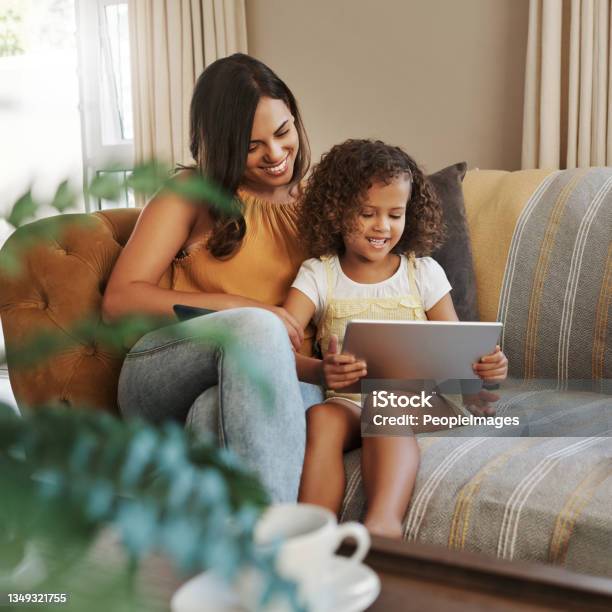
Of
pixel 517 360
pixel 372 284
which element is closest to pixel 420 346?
pixel 372 284

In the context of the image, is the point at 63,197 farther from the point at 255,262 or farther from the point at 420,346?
the point at 255,262

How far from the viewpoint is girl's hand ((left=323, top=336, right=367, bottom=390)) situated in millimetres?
1456

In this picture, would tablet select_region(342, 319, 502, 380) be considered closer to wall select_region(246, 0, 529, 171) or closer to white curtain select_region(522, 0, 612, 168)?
white curtain select_region(522, 0, 612, 168)

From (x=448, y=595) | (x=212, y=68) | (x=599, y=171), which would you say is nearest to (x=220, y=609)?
(x=448, y=595)

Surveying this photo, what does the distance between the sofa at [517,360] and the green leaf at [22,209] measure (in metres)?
0.70

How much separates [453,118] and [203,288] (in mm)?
1615

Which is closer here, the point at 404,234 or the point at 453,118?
the point at 404,234

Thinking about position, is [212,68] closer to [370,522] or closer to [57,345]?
[370,522]

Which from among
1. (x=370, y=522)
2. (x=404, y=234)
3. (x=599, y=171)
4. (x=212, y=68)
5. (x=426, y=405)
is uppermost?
(x=212, y=68)

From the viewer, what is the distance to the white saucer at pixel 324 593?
59 centimetres

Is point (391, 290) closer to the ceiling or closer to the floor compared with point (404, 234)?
closer to the floor

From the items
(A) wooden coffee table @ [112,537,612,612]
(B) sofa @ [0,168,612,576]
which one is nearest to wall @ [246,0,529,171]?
(B) sofa @ [0,168,612,576]

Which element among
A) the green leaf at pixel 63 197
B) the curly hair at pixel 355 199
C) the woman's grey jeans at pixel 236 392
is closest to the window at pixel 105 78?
the curly hair at pixel 355 199

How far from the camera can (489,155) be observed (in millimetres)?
2992
